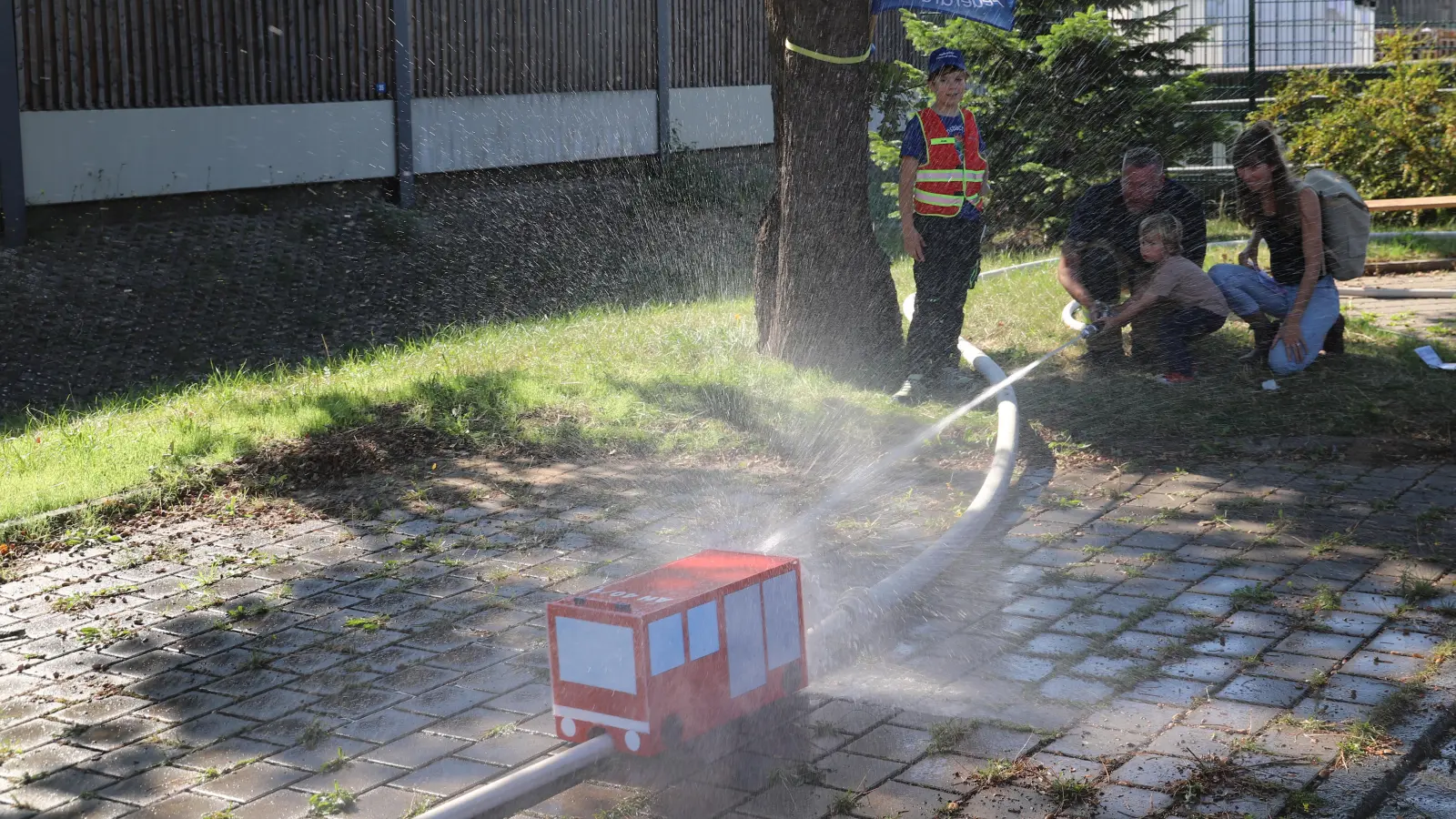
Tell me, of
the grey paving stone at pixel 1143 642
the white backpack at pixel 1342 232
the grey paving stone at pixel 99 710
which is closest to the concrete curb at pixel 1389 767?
the grey paving stone at pixel 1143 642

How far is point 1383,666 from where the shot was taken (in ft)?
14.0

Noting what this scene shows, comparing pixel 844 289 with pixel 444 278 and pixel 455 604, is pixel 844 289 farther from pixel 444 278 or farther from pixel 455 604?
pixel 444 278

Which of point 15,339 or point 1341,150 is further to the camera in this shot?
point 1341,150

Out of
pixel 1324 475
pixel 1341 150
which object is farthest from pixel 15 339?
pixel 1341 150

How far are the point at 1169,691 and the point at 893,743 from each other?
34.5 inches

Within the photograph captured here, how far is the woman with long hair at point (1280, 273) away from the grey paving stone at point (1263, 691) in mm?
4167

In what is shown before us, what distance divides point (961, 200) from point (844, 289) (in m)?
0.89

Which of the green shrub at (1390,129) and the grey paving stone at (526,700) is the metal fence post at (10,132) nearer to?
the grey paving stone at (526,700)

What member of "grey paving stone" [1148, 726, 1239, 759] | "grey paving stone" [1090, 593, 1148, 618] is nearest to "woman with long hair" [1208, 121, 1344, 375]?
"grey paving stone" [1090, 593, 1148, 618]

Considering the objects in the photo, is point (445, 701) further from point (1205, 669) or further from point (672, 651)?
point (1205, 669)

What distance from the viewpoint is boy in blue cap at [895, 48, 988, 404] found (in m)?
8.02

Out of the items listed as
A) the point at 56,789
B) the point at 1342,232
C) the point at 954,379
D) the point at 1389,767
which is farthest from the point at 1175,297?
the point at 56,789

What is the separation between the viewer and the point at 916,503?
618 centimetres

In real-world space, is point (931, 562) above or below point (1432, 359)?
below
